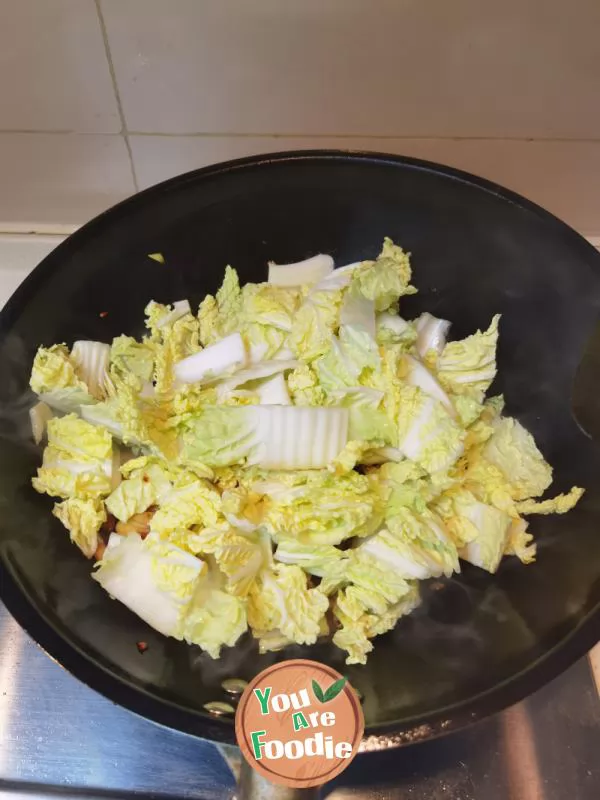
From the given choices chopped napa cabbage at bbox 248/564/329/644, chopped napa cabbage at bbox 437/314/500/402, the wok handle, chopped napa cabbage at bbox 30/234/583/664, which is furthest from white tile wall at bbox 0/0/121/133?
the wok handle

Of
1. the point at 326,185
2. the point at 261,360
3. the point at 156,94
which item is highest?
the point at 156,94

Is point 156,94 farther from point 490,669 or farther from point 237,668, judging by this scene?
point 490,669

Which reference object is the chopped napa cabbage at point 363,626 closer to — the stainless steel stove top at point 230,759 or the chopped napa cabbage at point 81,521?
the stainless steel stove top at point 230,759

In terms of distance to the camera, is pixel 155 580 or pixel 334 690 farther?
pixel 155 580

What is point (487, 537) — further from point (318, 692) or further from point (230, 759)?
point (230, 759)

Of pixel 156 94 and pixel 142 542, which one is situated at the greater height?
pixel 156 94

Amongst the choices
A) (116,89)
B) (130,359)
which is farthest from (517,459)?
(116,89)

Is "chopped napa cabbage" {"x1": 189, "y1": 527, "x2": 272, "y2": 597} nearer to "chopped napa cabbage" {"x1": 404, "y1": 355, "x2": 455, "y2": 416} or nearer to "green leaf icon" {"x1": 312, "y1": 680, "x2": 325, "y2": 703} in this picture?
"green leaf icon" {"x1": 312, "y1": 680, "x2": 325, "y2": 703}

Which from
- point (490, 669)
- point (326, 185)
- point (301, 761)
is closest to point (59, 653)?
point (301, 761)
